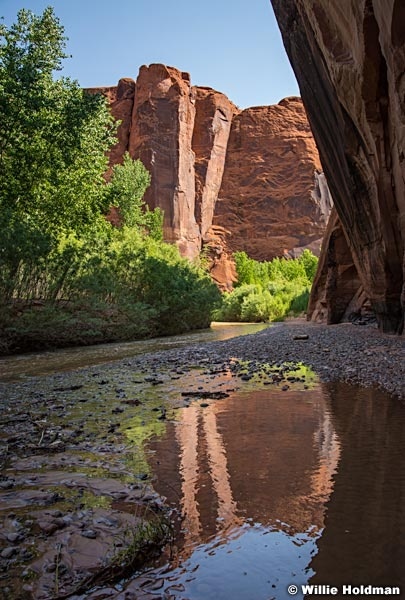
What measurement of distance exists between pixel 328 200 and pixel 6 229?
183 feet

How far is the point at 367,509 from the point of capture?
313 centimetres

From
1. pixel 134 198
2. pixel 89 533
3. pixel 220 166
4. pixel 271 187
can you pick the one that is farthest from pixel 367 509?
pixel 271 187

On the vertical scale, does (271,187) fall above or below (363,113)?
above

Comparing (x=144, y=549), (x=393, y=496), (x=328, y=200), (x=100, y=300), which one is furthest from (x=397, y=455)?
(x=328, y=200)

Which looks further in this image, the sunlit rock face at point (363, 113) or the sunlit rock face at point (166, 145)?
the sunlit rock face at point (166, 145)

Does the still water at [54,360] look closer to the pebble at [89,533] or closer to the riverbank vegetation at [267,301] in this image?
the pebble at [89,533]

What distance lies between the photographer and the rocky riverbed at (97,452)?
2.48 meters

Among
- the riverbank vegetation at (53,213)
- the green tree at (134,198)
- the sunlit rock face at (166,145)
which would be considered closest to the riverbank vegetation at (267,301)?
the green tree at (134,198)

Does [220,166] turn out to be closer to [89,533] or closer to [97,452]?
[97,452]

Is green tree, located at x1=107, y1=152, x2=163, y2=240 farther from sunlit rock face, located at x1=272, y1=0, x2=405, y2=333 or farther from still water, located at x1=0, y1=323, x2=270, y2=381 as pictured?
sunlit rock face, located at x1=272, y1=0, x2=405, y2=333

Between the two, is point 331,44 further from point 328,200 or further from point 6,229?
point 328,200

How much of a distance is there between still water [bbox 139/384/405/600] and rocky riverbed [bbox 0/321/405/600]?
0.76 feet

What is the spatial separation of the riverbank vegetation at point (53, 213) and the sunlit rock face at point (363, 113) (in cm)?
934

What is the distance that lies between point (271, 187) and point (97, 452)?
63.8m
